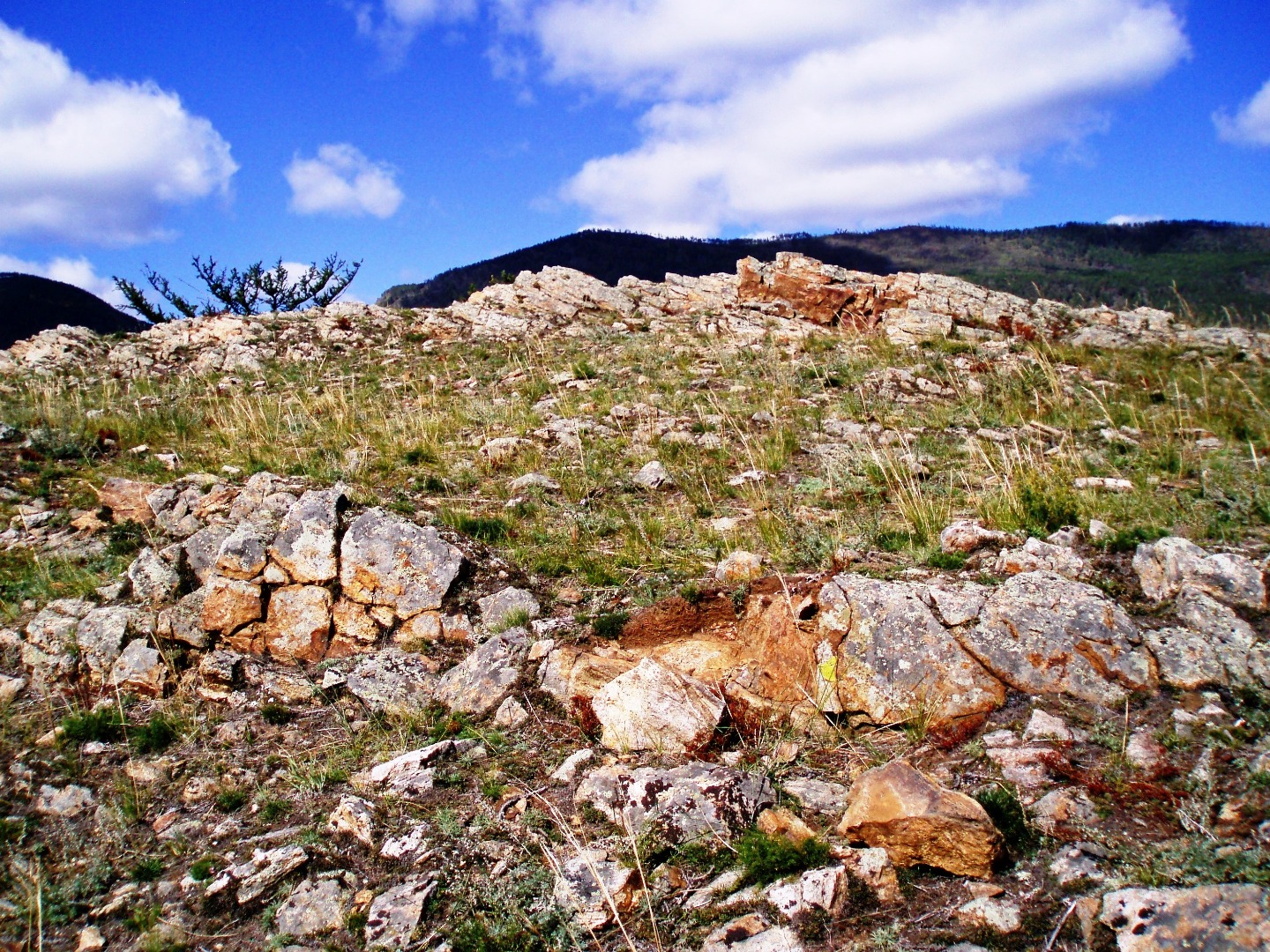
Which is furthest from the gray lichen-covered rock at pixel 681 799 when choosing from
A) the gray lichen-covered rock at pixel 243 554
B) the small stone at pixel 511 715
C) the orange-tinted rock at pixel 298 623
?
the gray lichen-covered rock at pixel 243 554

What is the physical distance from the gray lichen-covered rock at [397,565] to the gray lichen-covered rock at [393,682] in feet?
1.22

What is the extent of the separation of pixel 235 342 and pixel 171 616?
1135 cm

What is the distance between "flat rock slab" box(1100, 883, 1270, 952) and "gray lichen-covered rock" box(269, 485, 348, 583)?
448 cm

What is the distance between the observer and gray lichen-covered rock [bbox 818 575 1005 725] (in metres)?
3.41

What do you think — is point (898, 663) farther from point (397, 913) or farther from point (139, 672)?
point (139, 672)

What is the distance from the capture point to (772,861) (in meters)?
2.68

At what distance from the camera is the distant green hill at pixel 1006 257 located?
67.8m

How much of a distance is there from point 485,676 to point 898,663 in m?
2.24

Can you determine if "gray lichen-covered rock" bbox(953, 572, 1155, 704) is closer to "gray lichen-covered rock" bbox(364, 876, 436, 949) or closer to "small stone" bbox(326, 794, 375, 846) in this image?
"gray lichen-covered rock" bbox(364, 876, 436, 949)

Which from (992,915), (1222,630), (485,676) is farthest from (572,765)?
(1222,630)

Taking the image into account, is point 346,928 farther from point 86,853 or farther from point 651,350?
point 651,350

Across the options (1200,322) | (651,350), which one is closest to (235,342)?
(651,350)

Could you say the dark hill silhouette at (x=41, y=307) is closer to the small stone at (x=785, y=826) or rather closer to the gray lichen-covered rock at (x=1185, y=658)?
the small stone at (x=785, y=826)

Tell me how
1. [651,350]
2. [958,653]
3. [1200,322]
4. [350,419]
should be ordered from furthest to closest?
1. [1200,322]
2. [651,350]
3. [350,419]
4. [958,653]
